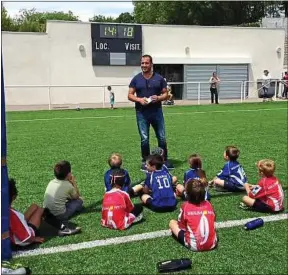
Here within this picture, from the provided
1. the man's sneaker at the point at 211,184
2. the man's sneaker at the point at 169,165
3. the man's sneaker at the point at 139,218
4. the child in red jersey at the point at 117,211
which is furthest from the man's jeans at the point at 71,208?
the man's sneaker at the point at 169,165

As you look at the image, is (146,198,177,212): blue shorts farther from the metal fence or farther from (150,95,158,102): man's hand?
the metal fence

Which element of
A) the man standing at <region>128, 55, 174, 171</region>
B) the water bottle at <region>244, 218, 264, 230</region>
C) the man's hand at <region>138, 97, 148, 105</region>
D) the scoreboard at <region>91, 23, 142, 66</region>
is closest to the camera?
the water bottle at <region>244, 218, 264, 230</region>

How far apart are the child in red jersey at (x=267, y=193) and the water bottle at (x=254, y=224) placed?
52cm

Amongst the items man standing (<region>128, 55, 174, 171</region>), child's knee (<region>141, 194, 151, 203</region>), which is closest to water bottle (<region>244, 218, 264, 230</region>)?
child's knee (<region>141, 194, 151, 203</region>)

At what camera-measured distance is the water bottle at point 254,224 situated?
491cm

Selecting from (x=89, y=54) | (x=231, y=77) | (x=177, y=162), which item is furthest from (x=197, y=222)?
(x=231, y=77)

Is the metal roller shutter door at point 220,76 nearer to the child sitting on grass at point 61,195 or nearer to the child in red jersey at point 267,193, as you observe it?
the child in red jersey at point 267,193

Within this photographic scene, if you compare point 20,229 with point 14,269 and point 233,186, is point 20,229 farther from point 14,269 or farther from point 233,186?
point 233,186

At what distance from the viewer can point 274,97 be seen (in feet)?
92.5

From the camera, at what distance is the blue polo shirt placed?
7.52 m

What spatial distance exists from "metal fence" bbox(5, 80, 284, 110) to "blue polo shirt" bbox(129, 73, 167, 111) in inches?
655

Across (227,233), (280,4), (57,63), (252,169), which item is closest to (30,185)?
(227,233)

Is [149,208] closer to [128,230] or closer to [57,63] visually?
[128,230]

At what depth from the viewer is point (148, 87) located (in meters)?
7.50
